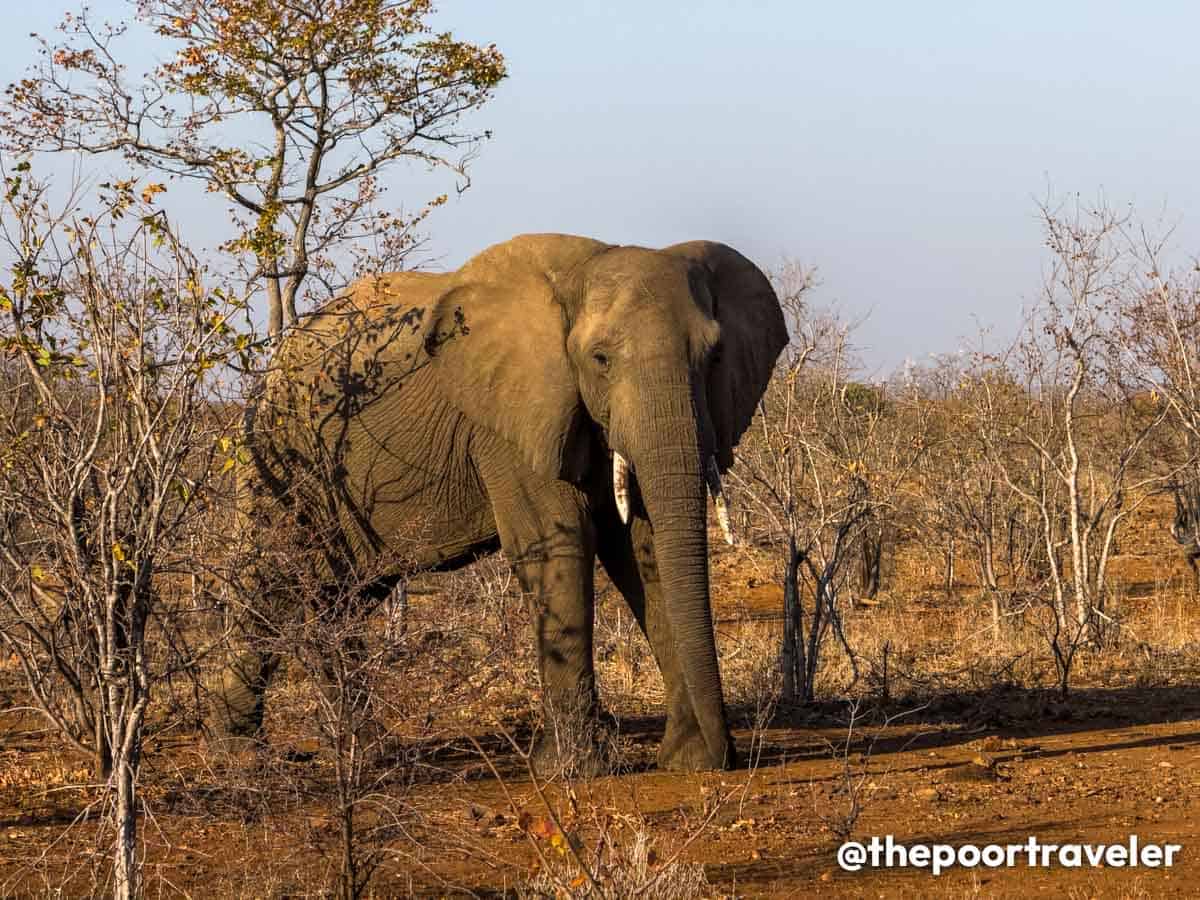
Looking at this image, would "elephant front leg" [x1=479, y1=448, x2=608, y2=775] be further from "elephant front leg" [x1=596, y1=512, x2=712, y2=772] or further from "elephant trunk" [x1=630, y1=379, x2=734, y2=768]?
"elephant trunk" [x1=630, y1=379, x2=734, y2=768]

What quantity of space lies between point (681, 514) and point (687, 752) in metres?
1.35

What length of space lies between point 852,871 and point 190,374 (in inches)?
130

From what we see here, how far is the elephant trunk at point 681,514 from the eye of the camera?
28.0 feet

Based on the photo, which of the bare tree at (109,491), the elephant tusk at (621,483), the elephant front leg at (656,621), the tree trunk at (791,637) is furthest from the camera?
the tree trunk at (791,637)

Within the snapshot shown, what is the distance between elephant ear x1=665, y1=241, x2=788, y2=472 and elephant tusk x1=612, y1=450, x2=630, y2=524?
1.81 ft

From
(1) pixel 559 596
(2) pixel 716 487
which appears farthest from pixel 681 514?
(1) pixel 559 596

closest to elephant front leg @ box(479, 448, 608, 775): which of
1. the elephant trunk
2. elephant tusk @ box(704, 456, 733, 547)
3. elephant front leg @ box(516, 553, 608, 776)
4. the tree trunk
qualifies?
elephant front leg @ box(516, 553, 608, 776)

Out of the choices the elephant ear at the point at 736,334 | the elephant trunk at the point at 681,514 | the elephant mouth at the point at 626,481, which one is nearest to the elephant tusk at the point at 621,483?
the elephant mouth at the point at 626,481

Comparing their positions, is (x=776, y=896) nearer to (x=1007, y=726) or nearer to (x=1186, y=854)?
(x=1186, y=854)

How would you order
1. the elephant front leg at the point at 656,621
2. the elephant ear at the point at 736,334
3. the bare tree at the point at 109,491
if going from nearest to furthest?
1. the bare tree at the point at 109,491
2. the elephant front leg at the point at 656,621
3. the elephant ear at the point at 736,334

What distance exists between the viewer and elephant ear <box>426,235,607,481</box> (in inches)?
362

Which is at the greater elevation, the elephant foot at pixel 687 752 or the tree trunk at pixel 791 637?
the tree trunk at pixel 791 637

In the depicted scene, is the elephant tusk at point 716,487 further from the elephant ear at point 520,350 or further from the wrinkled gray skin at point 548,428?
the elephant ear at point 520,350

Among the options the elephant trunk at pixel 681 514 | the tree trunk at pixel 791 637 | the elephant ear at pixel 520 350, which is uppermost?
the elephant ear at pixel 520 350
